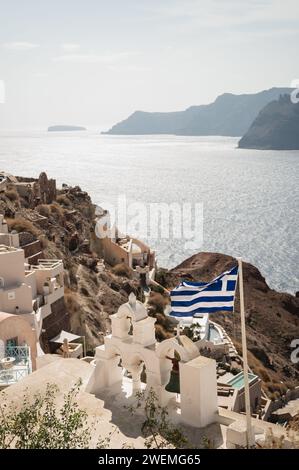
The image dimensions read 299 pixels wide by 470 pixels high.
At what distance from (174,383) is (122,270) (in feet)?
128

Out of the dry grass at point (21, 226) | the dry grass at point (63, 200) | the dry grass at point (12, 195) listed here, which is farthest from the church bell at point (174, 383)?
the dry grass at point (63, 200)

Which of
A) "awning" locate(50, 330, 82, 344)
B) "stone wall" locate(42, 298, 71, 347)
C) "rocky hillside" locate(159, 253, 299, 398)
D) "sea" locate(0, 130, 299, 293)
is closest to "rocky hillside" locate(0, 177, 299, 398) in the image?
"rocky hillside" locate(159, 253, 299, 398)

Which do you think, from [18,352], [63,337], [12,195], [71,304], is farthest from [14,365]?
[12,195]

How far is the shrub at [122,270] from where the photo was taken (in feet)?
165

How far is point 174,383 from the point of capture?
1198 centimetres

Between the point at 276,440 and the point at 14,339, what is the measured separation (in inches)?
500

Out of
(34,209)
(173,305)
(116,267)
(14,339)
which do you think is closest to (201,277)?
(116,267)

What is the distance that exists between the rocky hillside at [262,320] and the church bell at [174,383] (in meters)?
29.7

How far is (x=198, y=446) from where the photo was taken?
34.9ft

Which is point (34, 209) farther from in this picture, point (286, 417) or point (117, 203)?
point (117, 203)

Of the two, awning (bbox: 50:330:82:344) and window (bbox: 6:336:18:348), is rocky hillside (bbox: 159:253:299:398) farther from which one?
window (bbox: 6:336:18:348)

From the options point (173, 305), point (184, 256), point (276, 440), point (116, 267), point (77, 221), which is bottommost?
point (184, 256)

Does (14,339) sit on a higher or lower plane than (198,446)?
lower

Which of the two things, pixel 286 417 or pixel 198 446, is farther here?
pixel 286 417
